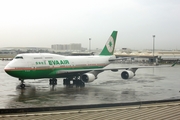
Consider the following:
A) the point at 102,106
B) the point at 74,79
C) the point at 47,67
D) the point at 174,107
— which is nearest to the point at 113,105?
the point at 102,106

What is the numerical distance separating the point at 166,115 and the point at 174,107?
1593 millimetres

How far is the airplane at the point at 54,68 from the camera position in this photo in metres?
23.9

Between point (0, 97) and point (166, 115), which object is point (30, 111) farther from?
point (0, 97)

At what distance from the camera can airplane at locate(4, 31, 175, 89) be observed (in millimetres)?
23891

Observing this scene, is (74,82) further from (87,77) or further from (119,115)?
(119,115)

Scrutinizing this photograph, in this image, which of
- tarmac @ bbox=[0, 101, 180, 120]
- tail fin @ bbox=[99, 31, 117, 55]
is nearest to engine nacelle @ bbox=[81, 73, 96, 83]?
tail fin @ bbox=[99, 31, 117, 55]

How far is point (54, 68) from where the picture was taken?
26062 mm

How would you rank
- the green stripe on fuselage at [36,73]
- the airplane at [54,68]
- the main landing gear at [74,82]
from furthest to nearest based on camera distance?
the main landing gear at [74,82] < the airplane at [54,68] < the green stripe on fuselage at [36,73]

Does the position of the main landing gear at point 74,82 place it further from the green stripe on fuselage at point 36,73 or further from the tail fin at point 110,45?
the tail fin at point 110,45

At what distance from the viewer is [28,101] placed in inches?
707

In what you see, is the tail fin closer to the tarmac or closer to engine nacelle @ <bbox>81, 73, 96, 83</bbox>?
engine nacelle @ <bbox>81, 73, 96, 83</bbox>

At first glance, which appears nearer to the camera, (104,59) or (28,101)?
(28,101)

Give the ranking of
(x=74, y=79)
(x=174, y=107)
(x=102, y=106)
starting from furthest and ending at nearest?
(x=74, y=79)
(x=102, y=106)
(x=174, y=107)

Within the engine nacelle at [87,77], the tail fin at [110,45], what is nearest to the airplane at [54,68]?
the engine nacelle at [87,77]
